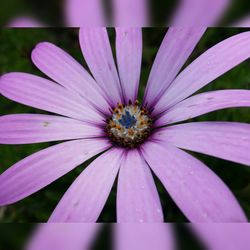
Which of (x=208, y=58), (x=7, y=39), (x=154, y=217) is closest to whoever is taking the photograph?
(x=154, y=217)

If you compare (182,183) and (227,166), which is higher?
(227,166)

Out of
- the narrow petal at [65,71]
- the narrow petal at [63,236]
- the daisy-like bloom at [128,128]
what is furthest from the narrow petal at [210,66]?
the narrow petal at [63,236]

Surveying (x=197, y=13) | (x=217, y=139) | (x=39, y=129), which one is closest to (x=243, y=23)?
(x=197, y=13)

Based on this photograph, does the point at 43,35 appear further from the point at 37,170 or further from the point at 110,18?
the point at 37,170

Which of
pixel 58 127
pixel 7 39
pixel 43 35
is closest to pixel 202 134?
pixel 58 127

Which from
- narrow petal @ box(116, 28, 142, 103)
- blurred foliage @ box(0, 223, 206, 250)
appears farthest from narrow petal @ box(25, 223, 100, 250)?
narrow petal @ box(116, 28, 142, 103)

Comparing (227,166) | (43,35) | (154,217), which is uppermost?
(43,35)

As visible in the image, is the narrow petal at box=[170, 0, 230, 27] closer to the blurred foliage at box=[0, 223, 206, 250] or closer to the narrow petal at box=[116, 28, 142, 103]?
the narrow petal at box=[116, 28, 142, 103]
